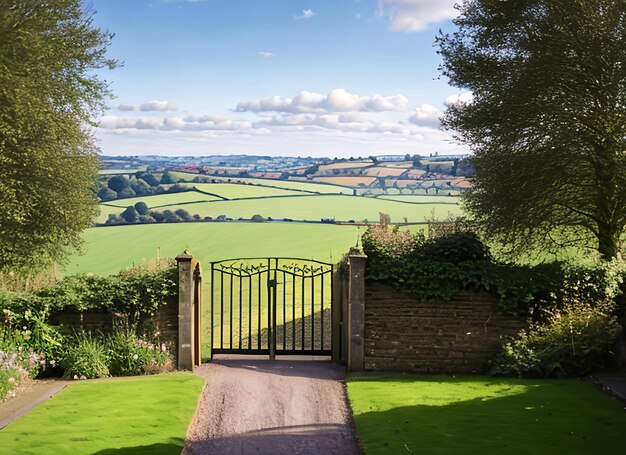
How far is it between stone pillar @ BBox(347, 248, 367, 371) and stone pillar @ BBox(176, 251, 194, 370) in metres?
3.45

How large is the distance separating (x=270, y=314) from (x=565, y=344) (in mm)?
6530

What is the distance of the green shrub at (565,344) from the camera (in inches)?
583

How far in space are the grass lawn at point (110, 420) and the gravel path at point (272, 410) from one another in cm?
37

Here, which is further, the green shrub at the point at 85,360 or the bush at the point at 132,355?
the bush at the point at 132,355

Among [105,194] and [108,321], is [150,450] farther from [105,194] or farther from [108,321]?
[105,194]

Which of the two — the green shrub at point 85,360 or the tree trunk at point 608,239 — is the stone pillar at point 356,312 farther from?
the tree trunk at point 608,239

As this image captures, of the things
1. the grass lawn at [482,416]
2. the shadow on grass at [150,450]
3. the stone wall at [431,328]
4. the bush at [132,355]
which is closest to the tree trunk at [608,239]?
the stone wall at [431,328]

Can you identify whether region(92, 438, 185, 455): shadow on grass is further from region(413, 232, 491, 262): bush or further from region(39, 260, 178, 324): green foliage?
region(413, 232, 491, 262): bush

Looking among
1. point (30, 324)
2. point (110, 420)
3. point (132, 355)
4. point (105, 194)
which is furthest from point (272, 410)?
point (105, 194)

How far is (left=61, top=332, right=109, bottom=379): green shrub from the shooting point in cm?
1494

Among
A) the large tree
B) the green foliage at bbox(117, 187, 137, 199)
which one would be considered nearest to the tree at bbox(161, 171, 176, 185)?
the green foliage at bbox(117, 187, 137, 199)

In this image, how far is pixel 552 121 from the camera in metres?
18.7

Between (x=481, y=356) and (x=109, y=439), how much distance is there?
8272 millimetres

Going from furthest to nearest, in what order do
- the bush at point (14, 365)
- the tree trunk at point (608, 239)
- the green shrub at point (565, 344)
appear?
the tree trunk at point (608, 239), the green shrub at point (565, 344), the bush at point (14, 365)
